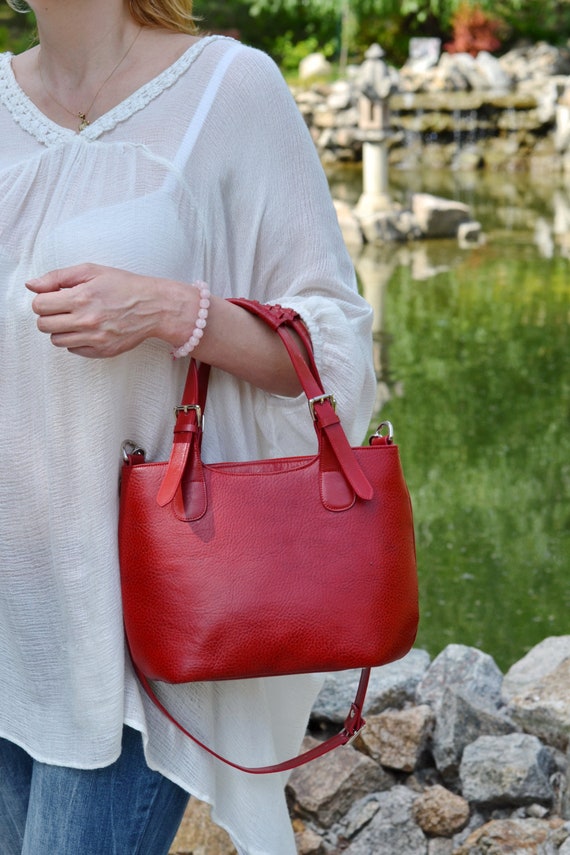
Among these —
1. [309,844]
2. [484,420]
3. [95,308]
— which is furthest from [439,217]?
[95,308]

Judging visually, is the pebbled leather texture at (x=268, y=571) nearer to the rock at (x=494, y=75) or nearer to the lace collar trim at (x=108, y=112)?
the lace collar trim at (x=108, y=112)

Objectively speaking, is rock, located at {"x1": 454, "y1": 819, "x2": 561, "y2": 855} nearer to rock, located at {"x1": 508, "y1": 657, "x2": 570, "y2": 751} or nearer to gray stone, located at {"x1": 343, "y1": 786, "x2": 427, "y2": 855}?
gray stone, located at {"x1": 343, "y1": 786, "x2": 427, "y2": 855}

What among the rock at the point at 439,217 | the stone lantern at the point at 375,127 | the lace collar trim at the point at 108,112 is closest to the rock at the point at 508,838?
the lace collar trim at the point at 108,112

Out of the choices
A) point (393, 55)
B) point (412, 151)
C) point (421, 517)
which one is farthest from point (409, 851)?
point (393, 55)

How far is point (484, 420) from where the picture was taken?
4.66 metres

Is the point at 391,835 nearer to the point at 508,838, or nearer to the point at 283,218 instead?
the point at 508,838

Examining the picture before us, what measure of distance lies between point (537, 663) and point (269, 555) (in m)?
1.83

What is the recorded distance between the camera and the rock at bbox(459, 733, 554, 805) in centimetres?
214

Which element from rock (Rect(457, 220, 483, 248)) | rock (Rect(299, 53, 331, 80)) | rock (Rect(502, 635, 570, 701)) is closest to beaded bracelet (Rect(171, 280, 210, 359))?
rock (Rect(502, 635, 570, 701))

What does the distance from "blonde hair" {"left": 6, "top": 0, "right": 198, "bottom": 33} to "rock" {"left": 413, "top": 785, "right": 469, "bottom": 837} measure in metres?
1.44

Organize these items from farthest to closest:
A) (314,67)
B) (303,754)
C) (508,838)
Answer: (314,67) < (508,838) < (303,754)

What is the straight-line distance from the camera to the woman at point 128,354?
1180 mm

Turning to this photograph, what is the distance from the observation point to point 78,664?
3.96ft

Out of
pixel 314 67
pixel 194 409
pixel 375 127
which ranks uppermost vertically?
pixel 194 409
